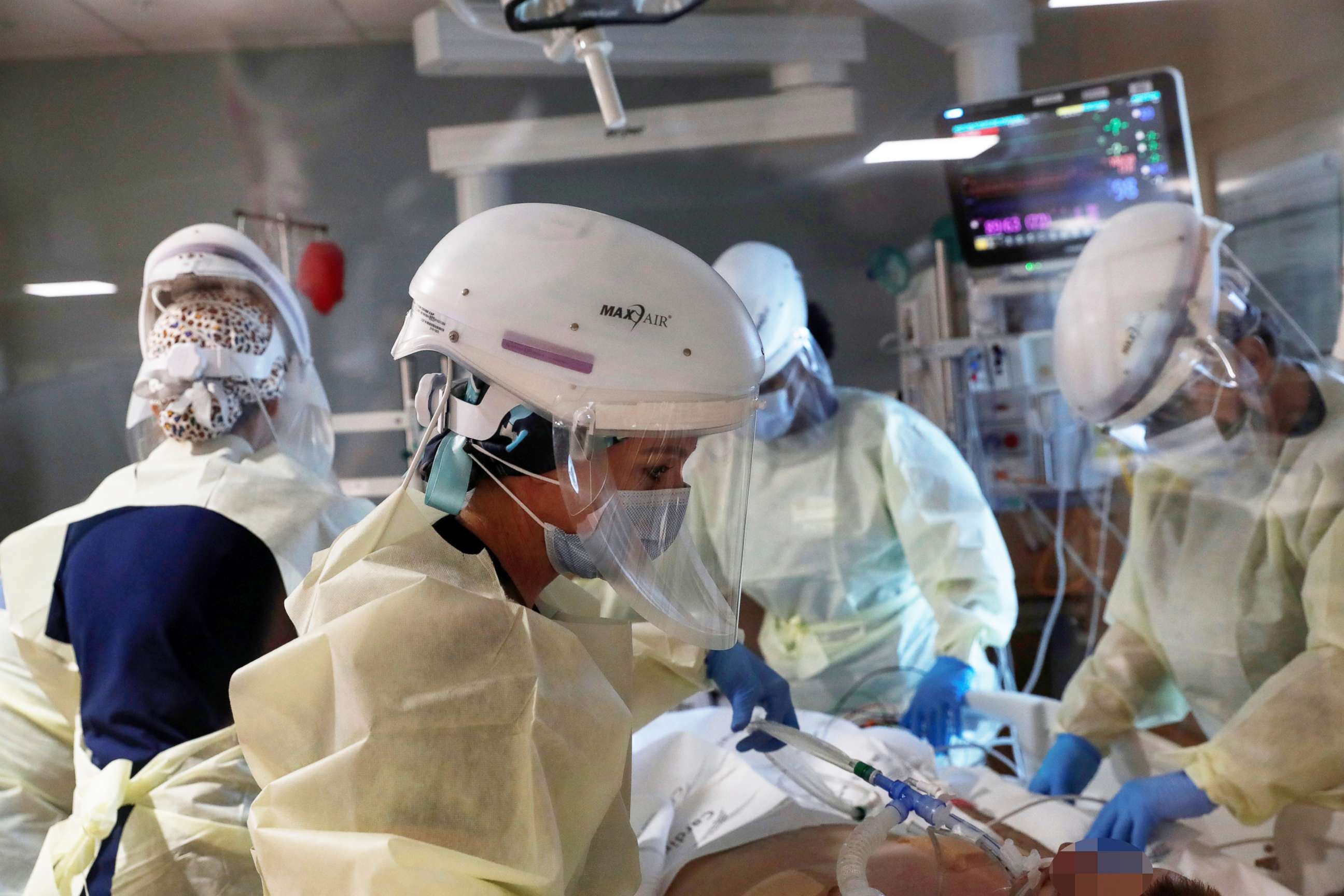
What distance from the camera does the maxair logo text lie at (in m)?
1.10

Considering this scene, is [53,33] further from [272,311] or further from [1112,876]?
[1112,876]

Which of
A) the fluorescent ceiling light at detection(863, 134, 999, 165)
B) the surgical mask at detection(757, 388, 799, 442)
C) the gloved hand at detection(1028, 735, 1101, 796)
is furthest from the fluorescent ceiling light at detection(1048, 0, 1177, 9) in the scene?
the gloved hand at detection(1028, 735, 1101, 796)

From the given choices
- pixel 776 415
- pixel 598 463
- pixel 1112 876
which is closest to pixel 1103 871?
pixel 1112 876

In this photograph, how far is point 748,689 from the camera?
1.54 m

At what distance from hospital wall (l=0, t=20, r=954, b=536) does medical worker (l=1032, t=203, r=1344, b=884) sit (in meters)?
0.93

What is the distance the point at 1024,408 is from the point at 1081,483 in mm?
229

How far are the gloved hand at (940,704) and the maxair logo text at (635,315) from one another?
1156 millimetres

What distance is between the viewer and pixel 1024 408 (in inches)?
102

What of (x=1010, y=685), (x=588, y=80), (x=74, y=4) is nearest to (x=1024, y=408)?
(x=1010, y=685)

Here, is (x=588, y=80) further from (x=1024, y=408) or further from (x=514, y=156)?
(x=1024, y=408)

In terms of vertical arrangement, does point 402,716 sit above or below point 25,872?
→ above

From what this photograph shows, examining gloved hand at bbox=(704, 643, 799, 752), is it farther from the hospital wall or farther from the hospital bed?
the hospital wall

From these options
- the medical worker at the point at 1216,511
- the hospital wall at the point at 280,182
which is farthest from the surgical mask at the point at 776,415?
the medical worker at the point at 1216,511

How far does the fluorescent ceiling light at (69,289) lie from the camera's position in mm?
→ 1861
